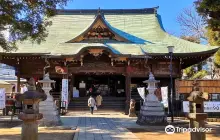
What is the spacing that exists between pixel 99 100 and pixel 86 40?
5.42 meters

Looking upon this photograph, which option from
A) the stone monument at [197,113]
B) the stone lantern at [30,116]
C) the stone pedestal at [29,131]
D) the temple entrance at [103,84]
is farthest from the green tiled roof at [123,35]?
the stone pedestal at [29,131]

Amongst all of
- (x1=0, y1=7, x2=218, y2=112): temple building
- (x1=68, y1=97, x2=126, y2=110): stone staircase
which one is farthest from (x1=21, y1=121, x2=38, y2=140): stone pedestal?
(x1=68, y1=97, x2=126, y2=110): stone staircase

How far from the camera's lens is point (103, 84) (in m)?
30.6

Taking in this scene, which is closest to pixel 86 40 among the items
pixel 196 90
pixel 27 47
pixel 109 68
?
pixel 109 68

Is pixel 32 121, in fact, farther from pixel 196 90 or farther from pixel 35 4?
pixel 35 4

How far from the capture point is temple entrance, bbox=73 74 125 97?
95.8 feet

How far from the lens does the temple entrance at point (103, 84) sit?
29.2m

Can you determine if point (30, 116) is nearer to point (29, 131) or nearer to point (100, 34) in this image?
point (29, 131)

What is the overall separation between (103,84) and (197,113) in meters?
22.9

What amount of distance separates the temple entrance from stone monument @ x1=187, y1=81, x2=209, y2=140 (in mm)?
20981

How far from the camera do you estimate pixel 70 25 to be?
2984cm

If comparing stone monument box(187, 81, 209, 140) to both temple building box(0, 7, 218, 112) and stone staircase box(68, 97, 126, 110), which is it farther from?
stone staircase box(68, 97, 126, 110)

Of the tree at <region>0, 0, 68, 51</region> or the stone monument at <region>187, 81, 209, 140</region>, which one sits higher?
the tree at <region>0, 0, 68, 51</region>

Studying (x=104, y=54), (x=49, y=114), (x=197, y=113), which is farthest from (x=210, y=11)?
(x=104, y=54)
